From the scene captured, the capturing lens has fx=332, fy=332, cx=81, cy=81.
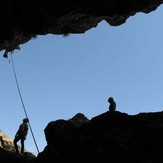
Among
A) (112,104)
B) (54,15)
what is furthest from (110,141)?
(54,15)

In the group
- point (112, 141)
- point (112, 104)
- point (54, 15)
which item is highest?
point (54, 15)

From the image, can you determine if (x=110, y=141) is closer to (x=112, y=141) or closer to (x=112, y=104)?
(x=112, y=141)

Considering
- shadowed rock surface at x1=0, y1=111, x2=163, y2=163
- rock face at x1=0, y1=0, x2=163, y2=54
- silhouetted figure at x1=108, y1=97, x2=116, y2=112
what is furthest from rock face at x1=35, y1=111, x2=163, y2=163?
rock face at x1=0, y1=0, x2=163, y2=54

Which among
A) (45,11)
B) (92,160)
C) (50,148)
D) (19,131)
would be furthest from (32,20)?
(92,160)

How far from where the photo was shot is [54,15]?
31.8 m

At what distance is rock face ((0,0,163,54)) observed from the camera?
30172 mm

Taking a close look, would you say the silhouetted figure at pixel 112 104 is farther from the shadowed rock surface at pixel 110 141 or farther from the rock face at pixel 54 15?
the rock face at pixel 54 15

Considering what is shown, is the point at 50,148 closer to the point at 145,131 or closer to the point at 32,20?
the point at 145,131

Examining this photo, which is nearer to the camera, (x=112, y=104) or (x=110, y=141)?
(x=110, y=141)

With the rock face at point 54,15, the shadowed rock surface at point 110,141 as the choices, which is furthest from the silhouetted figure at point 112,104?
the rock face at point 54,15

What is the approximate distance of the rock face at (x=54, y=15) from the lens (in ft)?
99.0

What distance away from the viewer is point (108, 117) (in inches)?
917

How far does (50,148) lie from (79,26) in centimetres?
1773

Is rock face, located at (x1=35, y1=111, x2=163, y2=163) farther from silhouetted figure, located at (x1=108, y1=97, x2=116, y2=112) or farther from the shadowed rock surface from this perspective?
silhouetted figure, located at (x1=108, y1=97, x2=116, y2=112)
